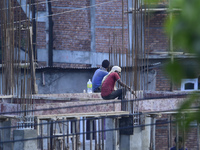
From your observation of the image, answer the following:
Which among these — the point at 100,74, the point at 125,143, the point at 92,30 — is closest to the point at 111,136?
the point at 125,143

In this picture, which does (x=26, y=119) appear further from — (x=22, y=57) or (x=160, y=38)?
(x=160, y=38)

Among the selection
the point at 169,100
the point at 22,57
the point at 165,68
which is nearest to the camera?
the point at 165,68

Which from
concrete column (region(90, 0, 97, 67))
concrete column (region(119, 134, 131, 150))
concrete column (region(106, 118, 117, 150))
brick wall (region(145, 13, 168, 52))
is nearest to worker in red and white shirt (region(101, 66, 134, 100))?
concrete column (region(106, 118, 117, 150))

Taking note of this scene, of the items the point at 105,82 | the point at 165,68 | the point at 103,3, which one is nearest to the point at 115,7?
the point at 103,3

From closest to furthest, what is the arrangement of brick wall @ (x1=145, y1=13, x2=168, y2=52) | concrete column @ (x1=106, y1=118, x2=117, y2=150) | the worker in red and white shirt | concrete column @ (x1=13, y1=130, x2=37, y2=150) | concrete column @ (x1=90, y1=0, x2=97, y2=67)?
concrete column @ (x1=13, y1=130, x2=37, y2=150) < concrete column @ (x1=106, y1=118, x2=117, y2=150) < the worker in red and white shirt < brick wall @ (x1=145, y1=13, x2=168, y2=52) < concrete column @ (x1=90, y1=0, x2=97, y2=67)

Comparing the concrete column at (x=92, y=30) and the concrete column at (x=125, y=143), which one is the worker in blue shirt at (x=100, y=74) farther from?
the concrete column at (x=92, y=30)

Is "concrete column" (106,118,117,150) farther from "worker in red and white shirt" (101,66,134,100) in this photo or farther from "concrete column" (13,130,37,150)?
"concrete column" (13,130,37,150)

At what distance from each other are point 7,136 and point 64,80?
5.83 m

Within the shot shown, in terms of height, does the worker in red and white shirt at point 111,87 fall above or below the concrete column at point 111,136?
above

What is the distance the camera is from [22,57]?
52.7 ft

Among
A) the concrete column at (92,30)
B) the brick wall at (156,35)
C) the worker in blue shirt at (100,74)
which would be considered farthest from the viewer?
the concrete column at (92,30)

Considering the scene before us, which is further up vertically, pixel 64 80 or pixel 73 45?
pixel 73 45

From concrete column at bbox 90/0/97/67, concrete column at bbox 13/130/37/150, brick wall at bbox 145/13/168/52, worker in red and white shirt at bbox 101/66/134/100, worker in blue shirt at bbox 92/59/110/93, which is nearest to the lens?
concrete column at bbox 13/130/37/150

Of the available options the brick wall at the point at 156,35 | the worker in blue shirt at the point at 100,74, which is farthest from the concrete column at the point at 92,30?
the worker in blue shirt at the point at 100,74
